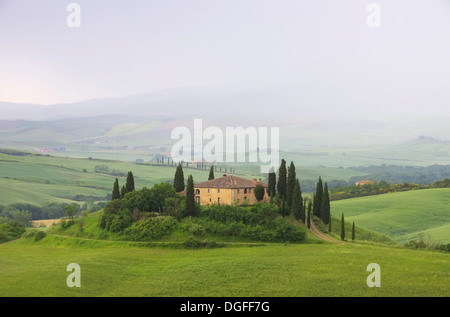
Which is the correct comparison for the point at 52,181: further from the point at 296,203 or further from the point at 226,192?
the point at 296,203

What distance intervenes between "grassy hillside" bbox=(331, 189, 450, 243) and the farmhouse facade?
89.2 feet

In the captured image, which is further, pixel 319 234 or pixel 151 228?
pixel 319 234

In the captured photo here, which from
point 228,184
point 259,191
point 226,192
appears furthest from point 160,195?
point 259,191

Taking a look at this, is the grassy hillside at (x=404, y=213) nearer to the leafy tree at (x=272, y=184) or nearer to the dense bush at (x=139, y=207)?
the leafy tree at (x=272, y=184)

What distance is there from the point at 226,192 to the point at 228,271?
64.7 feet

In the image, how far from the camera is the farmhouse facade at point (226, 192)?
2477 inches

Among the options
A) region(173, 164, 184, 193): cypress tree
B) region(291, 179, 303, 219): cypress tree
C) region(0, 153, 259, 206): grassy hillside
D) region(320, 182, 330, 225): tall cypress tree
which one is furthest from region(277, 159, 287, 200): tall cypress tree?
region(0, 153, 259, 206): grassy hillside

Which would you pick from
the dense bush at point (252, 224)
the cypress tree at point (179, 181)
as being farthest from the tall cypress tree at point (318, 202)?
the cypress tree at point (179, 181)

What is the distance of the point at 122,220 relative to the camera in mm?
59000

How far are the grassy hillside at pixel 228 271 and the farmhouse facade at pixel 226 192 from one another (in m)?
10.0

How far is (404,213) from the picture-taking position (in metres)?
98.1
